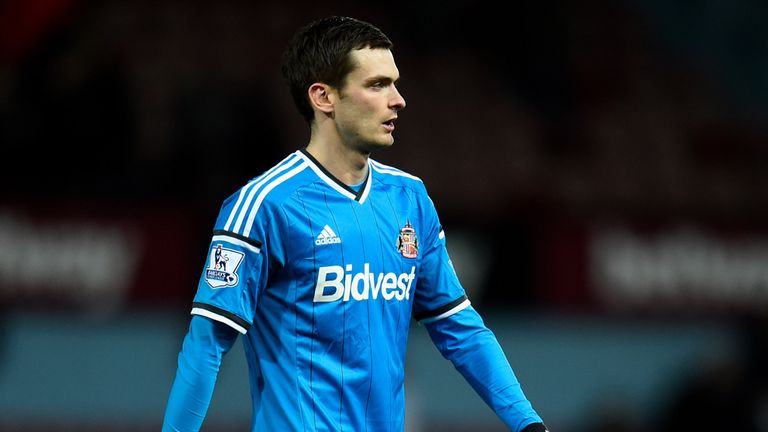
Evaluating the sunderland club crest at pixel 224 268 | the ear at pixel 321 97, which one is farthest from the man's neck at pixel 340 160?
the sunderland club crest at pixel 224 268

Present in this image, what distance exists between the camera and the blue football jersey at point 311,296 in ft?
→ 11.6

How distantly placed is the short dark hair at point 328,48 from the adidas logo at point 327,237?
42 centimetres

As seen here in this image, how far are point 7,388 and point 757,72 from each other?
9226 mm

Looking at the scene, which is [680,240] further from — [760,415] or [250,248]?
[250,248]

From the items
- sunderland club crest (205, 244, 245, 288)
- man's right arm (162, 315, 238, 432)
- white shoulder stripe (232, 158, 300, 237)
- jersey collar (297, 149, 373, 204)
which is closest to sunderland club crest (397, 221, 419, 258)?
jersey collar (297, 149, 373, 204)

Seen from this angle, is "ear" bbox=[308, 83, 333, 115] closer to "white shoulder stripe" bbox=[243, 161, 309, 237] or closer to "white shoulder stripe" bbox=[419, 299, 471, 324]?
"white shoulder stripe" bbox=[243, 161, 309, 237]

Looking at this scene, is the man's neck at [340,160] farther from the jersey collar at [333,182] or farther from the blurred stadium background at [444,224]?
the blurred stadium background at [444,224]

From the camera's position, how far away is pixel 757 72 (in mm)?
14148

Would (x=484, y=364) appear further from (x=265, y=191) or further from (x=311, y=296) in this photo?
(x=265, y=191)

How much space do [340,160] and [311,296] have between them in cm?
43

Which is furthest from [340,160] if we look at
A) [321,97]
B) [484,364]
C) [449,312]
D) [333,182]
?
[484,364]

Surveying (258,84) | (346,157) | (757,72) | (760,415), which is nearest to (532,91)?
(757,72)

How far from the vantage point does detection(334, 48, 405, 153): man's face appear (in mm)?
3680

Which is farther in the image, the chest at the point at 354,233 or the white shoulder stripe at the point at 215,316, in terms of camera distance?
the chest at the point at 354,233
